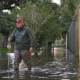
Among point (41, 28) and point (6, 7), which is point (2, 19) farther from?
point (41, 28)

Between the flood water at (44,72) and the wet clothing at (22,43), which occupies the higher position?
the wet clothing at (22,43)

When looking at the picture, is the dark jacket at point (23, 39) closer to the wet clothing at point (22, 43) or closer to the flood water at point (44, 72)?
the wet clothing at point (22, 43)

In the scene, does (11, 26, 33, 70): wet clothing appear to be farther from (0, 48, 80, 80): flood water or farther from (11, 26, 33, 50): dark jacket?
(0, 48, 80, 80): flood water

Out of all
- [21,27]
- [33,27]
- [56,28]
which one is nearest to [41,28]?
[33,27]

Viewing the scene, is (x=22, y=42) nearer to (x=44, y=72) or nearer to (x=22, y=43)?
(x=22, y=43)

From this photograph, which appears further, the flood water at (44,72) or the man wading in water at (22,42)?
the man wading in water at (22,42)

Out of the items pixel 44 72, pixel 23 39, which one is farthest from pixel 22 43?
pixel 44 72

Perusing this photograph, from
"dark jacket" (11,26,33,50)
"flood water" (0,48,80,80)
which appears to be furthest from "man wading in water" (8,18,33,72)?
"flood water" (0,48,80,80)

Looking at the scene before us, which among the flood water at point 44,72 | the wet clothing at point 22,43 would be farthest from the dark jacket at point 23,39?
the flood water at point 44,72

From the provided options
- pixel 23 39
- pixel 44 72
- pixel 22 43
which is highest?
pixel 23 39

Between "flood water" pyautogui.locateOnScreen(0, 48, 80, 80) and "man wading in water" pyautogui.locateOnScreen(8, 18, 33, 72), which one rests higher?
"man wading in water" pyautogui.locateOnScreen(8, 18, 33, 72)

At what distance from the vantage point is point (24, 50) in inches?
458

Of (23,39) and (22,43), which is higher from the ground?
(23,39)

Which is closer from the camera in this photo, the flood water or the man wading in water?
the flood water
